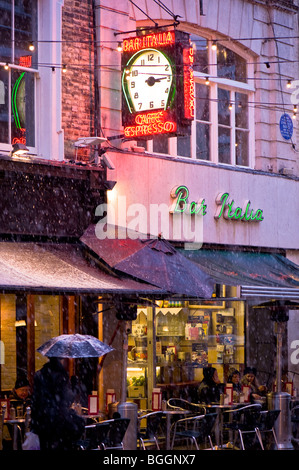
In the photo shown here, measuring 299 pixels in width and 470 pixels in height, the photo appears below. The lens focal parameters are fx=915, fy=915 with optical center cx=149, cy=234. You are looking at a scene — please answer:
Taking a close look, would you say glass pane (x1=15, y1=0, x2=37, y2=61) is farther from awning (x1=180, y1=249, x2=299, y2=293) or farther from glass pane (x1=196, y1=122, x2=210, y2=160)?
awning (x1=180, y1=249, x2=299, y2=293)

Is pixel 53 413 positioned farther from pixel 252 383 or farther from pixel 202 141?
pixel 202 141

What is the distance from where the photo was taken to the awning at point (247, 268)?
1580cm

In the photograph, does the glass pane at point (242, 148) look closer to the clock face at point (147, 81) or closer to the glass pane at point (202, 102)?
the glass pane at point (202, 102)

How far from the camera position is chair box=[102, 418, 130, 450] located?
1175 cm

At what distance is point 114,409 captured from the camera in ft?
42.9

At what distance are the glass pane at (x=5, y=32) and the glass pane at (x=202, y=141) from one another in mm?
4717

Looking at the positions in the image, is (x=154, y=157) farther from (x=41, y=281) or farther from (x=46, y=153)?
(x=41, y=281)

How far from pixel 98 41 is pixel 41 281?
5.43 m

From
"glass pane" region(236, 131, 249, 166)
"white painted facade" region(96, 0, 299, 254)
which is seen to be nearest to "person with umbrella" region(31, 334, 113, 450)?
"white painted facade" region(96, 0, 299, 254)

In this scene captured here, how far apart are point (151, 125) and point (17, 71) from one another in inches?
90.7

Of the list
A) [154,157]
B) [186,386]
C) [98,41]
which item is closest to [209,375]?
[186,386]

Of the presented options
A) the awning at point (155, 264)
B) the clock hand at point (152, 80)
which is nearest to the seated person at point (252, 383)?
the awning at point (155, 264)

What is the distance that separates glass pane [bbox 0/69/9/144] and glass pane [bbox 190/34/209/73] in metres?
4.73

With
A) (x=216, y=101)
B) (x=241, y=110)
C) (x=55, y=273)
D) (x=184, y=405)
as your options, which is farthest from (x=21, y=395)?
(x=241, y=110)
